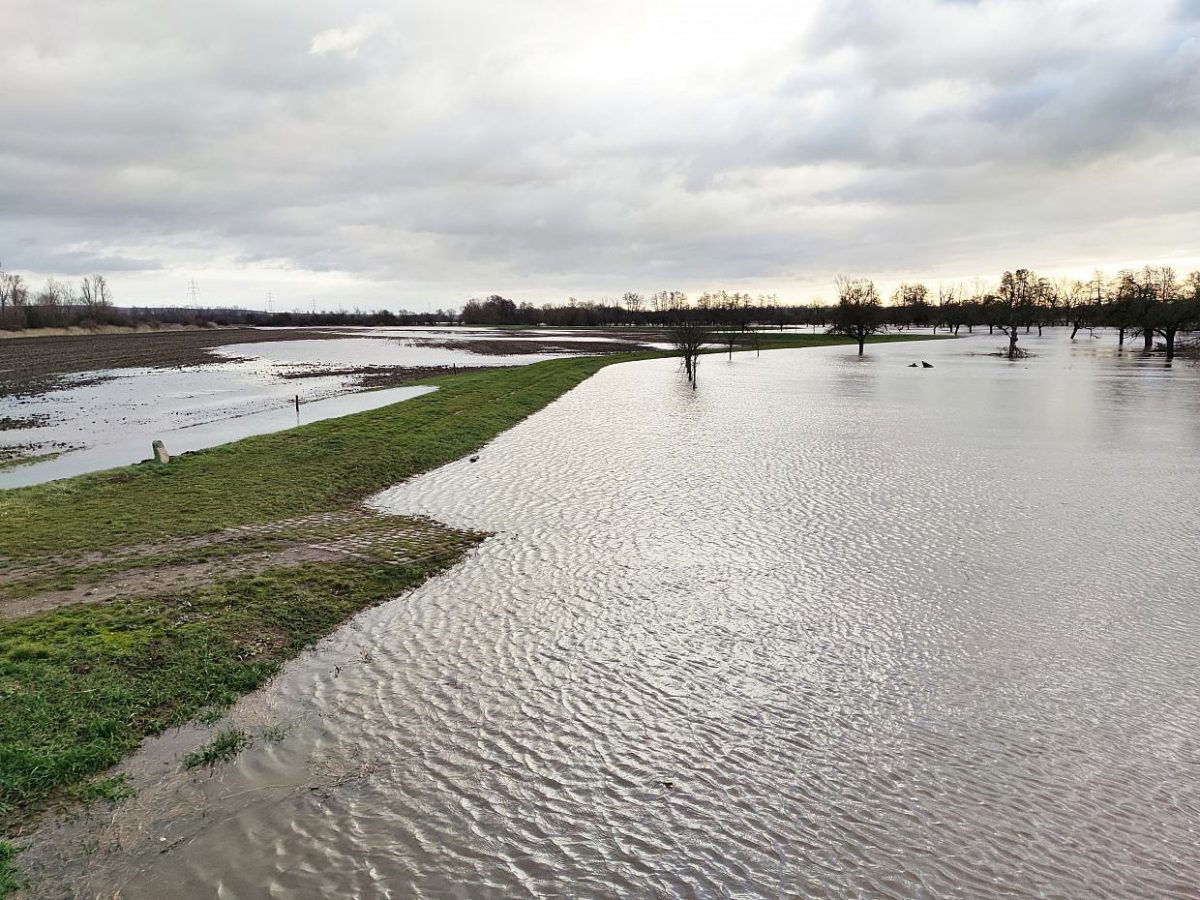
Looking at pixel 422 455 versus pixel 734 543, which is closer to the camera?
pixel 734 543

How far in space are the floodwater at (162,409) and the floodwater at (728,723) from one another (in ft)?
37.1

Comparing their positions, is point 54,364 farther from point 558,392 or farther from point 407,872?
point 407,872

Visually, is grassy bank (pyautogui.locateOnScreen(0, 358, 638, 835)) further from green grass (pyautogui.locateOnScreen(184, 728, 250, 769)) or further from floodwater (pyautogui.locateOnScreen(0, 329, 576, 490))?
floodwater (pyautogui.locateOnScreen(0, 329, 576, 490))

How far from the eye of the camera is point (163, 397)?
3569 centimetres

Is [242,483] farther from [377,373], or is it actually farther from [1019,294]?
[1019,294]

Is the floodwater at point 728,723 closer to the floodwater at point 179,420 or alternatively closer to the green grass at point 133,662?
the green grass at point 133,662

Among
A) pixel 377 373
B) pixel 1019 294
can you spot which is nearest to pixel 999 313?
pixel 1019 294

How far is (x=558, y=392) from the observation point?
35.7 meters

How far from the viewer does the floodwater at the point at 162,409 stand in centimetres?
2097

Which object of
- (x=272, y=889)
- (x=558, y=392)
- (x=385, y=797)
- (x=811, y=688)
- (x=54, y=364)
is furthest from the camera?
(x=54, y=364)

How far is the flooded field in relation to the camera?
854 inches

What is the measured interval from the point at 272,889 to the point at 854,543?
1003 cm

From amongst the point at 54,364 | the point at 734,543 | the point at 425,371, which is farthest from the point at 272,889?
the point at 54,364

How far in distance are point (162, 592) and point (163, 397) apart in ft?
103
